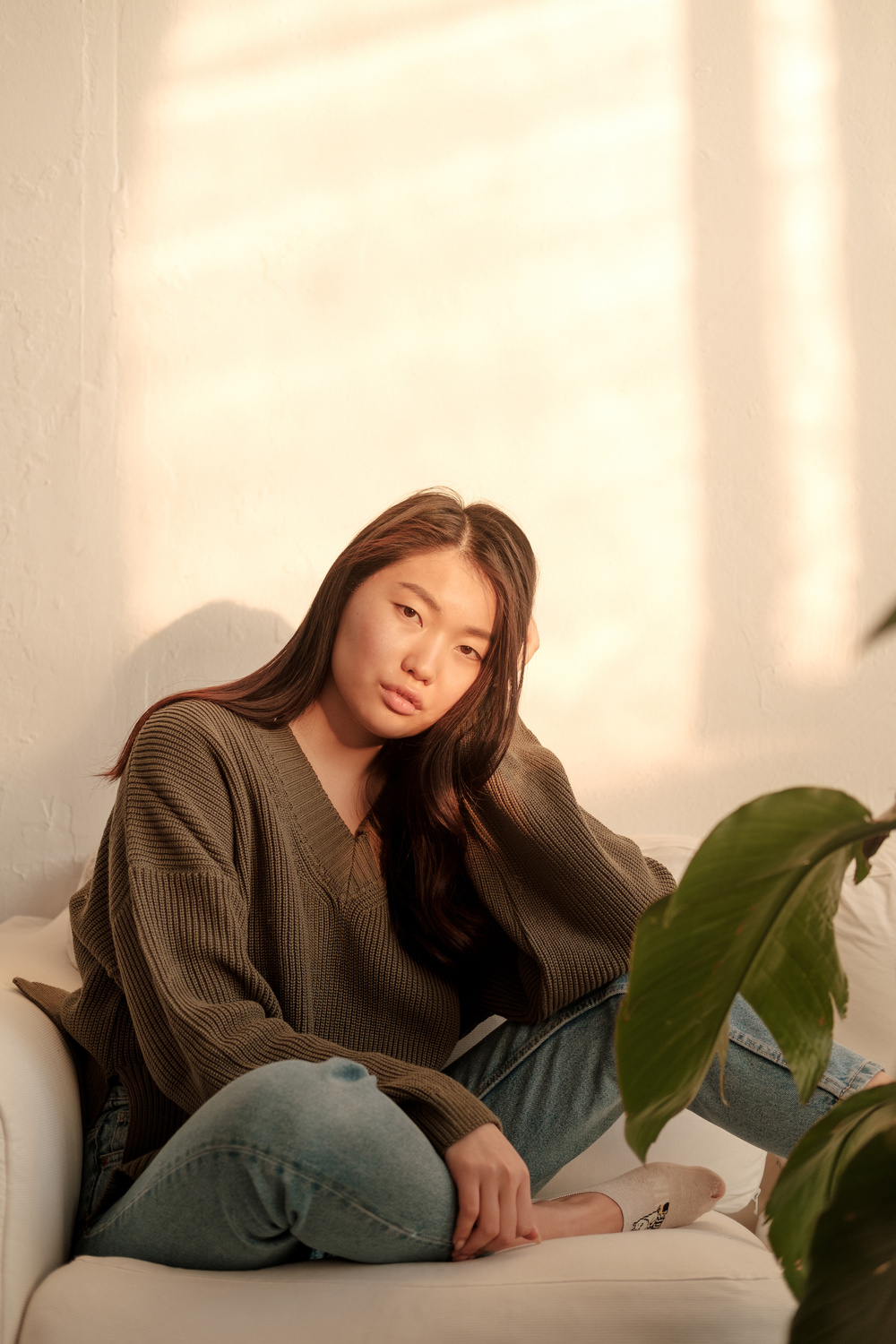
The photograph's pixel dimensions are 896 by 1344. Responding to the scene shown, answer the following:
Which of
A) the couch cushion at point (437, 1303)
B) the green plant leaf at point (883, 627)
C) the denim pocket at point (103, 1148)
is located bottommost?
the denim pocket at point (103, 1148)

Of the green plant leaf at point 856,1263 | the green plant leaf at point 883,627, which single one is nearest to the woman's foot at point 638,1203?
the green plant leaf at point 856,1263

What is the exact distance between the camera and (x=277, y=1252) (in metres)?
0.81

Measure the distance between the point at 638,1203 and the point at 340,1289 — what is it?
0.34 meters

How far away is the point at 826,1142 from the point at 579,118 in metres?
1.58

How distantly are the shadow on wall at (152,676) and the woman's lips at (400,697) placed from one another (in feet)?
1.69

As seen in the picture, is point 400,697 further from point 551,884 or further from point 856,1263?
point 856,1263

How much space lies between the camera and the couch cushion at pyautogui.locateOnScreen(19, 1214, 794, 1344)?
699 mm

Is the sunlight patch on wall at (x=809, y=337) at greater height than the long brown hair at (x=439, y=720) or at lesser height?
greater

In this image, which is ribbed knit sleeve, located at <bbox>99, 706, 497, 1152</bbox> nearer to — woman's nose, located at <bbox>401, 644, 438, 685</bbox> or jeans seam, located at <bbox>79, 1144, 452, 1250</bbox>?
jeans seam, located at <bbox>79, 1144, 452, 1250</bbox>

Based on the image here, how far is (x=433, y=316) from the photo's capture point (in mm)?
1612

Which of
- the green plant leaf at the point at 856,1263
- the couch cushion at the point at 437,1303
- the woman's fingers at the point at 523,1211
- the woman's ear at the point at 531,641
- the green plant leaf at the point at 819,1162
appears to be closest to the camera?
the green plant leaf at the point at 856,1263

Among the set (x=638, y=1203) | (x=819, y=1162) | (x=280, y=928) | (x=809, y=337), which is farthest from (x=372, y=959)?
(x=809, y=337)

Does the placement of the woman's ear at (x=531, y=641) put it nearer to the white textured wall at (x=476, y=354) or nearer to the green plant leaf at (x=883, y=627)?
the white textured wall at (x=476, y=354)

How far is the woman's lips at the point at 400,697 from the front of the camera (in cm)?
109
